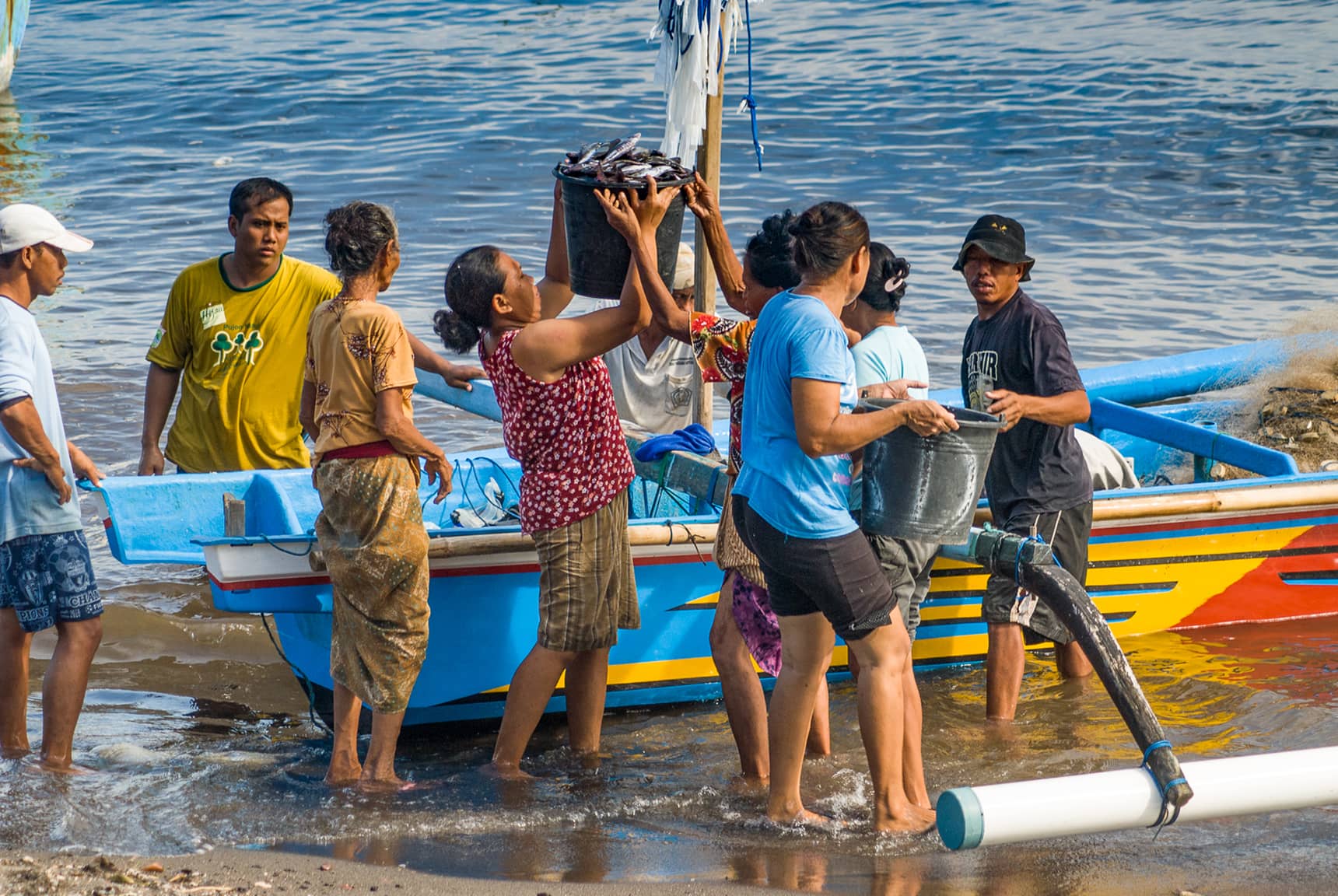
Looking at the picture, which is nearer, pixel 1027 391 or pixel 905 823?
pixel 905 823

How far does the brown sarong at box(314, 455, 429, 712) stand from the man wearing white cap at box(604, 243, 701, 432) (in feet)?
5.37

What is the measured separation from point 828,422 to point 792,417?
155 mm

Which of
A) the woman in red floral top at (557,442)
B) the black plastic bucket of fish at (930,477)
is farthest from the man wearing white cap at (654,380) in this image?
the black plastic bucket of fish at (930,477)

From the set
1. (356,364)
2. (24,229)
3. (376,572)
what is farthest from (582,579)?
(24,229)

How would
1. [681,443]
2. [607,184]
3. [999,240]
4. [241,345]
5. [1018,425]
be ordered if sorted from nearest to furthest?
[607,184], [999,240], [1018,425], [681,443], [241,345]

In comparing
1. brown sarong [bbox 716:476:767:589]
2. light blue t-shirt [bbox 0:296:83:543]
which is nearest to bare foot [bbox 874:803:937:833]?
brown sarong [bbox 716:476:767:589]

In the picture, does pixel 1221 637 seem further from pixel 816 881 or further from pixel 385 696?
pixel 385 696

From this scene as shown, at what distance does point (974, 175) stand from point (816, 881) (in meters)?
13.5

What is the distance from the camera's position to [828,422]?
3.65m

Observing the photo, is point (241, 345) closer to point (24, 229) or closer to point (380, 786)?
point (24, 229)

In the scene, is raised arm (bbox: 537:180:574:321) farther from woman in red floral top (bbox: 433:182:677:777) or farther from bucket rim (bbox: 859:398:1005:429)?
bucket rim (bbox: 859:398:1005:429)

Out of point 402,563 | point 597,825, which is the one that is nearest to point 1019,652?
point 597,825

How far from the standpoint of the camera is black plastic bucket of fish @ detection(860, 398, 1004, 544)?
3885 millimetres

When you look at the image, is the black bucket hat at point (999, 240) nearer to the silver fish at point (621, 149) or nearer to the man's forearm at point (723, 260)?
the man's forearm at point (723, 260)
